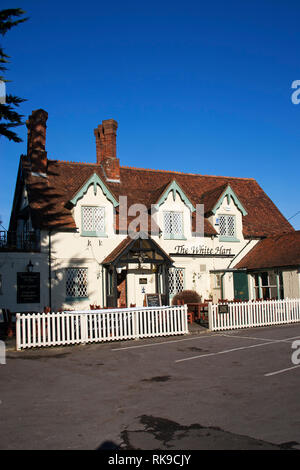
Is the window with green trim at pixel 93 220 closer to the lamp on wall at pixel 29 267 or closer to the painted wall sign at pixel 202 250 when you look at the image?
the lamp on wall at pixel 29 267

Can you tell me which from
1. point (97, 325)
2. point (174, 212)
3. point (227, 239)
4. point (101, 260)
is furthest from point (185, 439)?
point (227, 239)

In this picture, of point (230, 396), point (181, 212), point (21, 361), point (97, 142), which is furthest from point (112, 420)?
point (97, 142)

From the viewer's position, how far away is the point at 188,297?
24.9m

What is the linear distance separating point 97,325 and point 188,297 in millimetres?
9763

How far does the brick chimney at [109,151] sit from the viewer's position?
1107 inches

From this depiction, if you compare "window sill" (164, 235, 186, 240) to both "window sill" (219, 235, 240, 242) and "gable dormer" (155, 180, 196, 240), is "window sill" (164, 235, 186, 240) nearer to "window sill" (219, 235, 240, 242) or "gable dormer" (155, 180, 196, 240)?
"gable dormer" (155, 180, 196, 240)

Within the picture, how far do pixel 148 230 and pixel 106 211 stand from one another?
8.47 feet

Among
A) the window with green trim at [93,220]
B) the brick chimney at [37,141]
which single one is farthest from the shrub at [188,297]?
the brick chimney at [37,141]

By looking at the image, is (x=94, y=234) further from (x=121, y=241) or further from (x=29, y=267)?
(x=29, y=267)

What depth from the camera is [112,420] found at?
6781 mm

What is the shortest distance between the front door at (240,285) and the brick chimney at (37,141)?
1308 centimetres

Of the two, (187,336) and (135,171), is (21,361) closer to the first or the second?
(187,336)

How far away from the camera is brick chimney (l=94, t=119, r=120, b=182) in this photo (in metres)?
28.1

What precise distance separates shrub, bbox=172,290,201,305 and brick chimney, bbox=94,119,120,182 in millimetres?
8422
